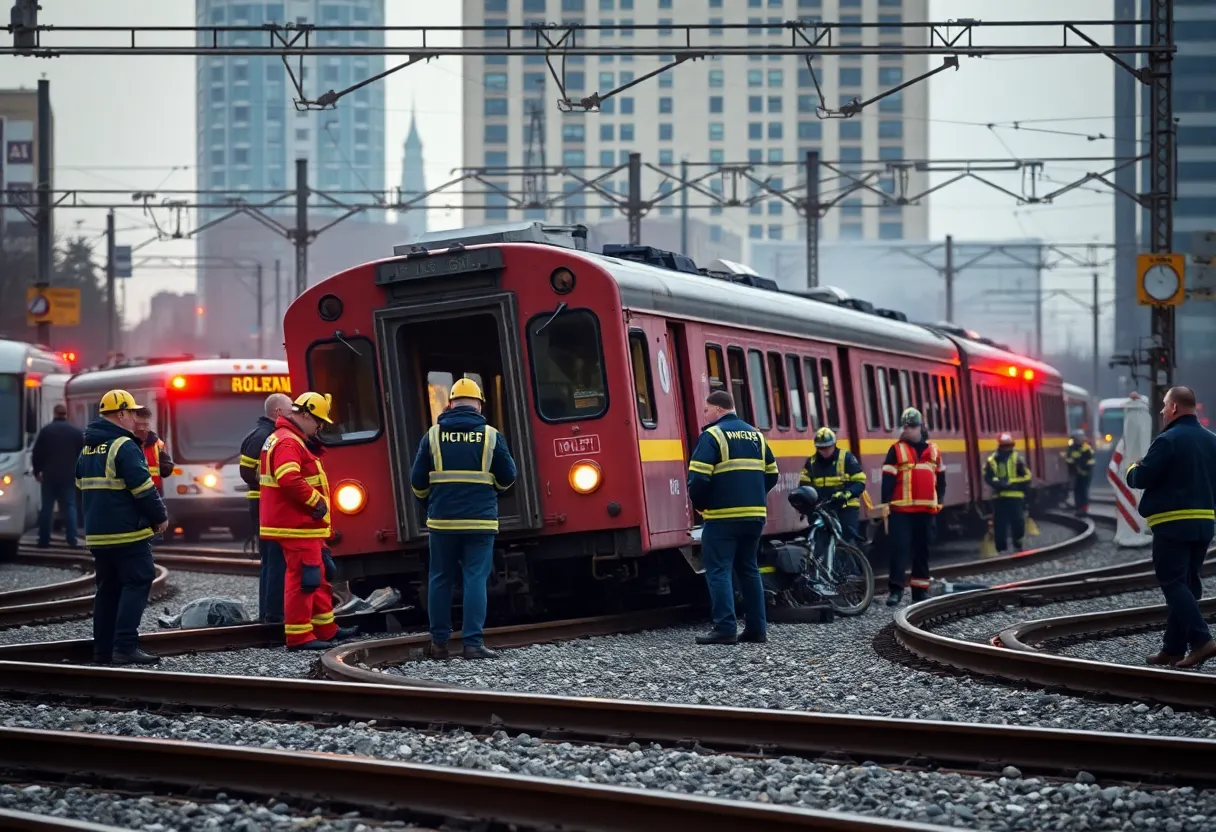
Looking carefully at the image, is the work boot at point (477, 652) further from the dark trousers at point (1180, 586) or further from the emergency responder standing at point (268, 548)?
the dark trousers at point (1180, 586)

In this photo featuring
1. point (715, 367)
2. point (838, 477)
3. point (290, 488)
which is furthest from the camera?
point (838, 477)

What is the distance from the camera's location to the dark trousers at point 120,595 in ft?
35.7

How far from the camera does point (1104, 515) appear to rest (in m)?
37.6

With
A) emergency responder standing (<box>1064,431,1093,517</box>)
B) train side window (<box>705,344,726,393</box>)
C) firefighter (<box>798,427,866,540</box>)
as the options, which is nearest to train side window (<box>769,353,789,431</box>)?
firefighter (<box>798,427,866,540</box>)

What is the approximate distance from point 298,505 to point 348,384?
1.73 metres

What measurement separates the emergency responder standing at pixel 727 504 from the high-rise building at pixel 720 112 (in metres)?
109

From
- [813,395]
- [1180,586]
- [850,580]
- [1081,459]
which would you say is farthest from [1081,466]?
[1180,586]

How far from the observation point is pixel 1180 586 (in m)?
10.7

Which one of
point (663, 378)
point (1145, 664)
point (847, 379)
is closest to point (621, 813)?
point (1145, 664)

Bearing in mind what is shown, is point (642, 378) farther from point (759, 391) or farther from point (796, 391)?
point (796, 391)

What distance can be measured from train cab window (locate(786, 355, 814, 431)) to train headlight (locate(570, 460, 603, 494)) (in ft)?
13.5

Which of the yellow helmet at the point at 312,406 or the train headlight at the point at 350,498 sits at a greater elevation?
the yellow helmet at the point at 312,406

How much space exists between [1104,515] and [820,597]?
24.8 m

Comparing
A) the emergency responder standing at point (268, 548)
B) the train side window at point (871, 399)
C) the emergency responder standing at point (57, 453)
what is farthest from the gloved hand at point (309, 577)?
the emergency responder standing at point (57, 453)
